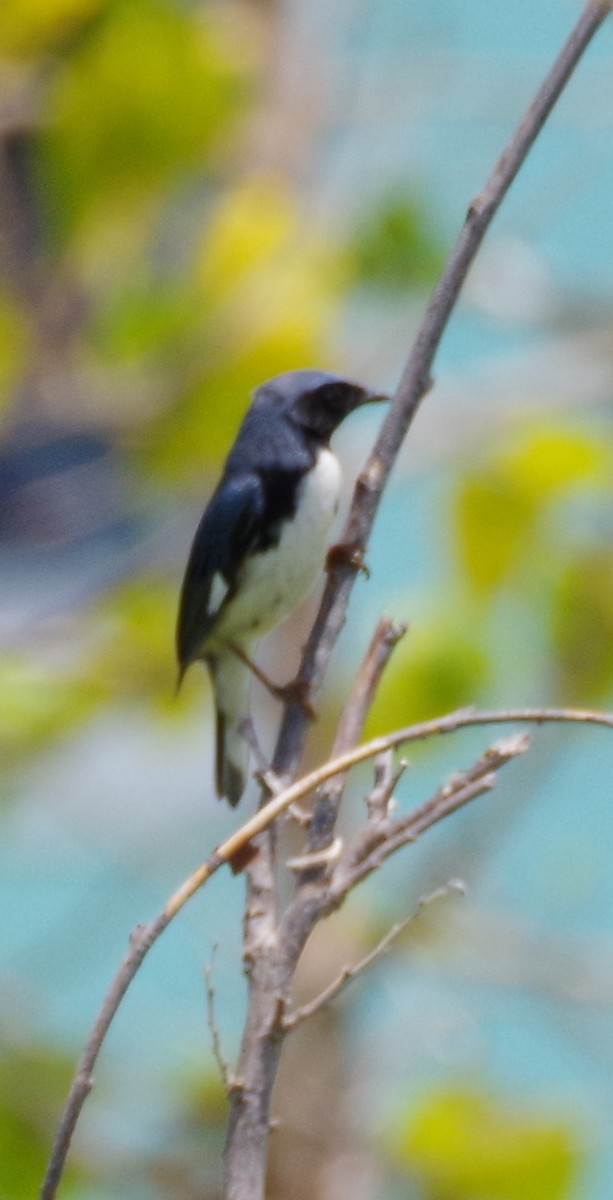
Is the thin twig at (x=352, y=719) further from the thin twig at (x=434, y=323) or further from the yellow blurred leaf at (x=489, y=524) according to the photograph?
the yellow blurred leaf at (x=489, y=524)

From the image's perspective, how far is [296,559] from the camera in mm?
1871

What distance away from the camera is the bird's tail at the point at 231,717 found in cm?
209

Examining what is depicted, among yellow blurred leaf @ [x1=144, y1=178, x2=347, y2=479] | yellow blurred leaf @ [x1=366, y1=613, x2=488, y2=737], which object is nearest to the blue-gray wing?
yellow blurred leaf @ [x1=144, y1=178, x2=347, y2=479]

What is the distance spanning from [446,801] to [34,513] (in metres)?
3.00

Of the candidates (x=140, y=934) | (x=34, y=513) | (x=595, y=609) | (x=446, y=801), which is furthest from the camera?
(x=34, y=513)

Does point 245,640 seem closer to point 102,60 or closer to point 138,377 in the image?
point 138,377

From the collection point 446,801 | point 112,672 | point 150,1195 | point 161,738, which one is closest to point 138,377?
point 112,672

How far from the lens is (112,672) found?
4102 mm

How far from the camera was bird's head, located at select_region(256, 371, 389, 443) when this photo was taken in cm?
192

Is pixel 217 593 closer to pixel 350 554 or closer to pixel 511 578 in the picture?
pixel 350 554

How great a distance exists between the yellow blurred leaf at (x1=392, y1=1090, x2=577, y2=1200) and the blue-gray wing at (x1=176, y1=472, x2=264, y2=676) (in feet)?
6.71

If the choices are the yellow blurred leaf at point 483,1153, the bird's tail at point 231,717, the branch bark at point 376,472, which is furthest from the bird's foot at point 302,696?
the yellow blurred leaf at point 483,1153

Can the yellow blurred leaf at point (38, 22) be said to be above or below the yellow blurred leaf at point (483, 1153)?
above

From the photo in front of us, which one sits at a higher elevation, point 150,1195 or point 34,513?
point 34,513
